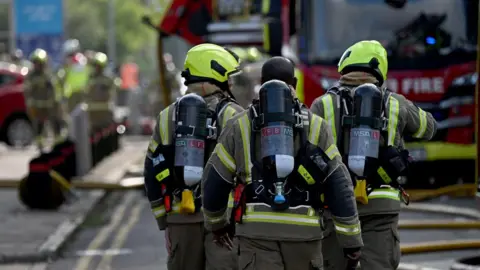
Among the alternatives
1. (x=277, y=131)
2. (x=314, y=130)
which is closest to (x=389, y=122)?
(x=314, y=130)

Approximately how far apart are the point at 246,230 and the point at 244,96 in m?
14.1

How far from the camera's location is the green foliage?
7331 centimetres

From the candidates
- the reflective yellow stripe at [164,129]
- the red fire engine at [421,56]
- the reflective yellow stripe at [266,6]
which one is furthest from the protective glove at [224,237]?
the reflective yellow stripe at [266,6]

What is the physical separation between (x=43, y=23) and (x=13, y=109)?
6041 millimetres

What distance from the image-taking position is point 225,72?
7723 millimetres

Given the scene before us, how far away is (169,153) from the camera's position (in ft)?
25.1

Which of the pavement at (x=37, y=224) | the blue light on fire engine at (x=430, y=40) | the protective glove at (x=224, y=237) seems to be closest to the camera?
the protective glove at (x=224, y=237)

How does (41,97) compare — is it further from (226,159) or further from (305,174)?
(305,174)

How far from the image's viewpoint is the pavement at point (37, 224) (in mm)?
12398

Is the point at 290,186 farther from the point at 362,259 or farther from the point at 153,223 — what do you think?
the point at 153,223

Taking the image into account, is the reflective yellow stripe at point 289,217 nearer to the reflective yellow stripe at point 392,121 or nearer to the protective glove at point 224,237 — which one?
the protective glove at point 224,237

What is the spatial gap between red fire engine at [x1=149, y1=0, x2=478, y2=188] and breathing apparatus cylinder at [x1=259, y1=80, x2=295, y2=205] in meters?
9.48

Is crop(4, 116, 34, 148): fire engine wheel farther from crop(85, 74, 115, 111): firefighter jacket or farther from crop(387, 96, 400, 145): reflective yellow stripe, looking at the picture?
crop(387, 96, 400, 145): reflective yellow stripe

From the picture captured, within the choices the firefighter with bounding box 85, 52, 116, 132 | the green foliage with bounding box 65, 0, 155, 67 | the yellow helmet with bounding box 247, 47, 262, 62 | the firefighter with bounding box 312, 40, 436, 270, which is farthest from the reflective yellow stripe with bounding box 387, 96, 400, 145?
the green foliage with bounding box 65, 0, 155, 67
